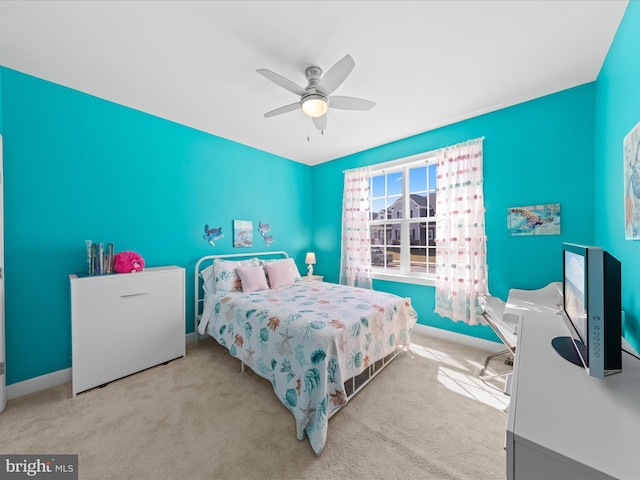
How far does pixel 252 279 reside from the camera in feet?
9.47

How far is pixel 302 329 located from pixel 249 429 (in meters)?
0.73

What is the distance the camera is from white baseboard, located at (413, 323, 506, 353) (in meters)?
2.69

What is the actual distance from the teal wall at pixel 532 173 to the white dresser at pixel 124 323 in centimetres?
313

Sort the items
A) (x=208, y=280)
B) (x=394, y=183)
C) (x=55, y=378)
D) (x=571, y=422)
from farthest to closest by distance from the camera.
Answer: (x=394, y=183) < (x=208, y=280) < (x=55, y=378) < (x=571, y=422)

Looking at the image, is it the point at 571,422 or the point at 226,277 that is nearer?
the point at 571,422

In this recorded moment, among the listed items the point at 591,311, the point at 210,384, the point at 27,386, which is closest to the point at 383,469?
the point at 591,311

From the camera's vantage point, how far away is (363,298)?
2551 mm

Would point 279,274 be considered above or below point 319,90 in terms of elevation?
below

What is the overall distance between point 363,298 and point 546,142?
2365 millimetres

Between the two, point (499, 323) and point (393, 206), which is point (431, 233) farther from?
point (499, 323)

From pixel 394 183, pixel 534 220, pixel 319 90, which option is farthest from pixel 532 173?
pixel 319 90

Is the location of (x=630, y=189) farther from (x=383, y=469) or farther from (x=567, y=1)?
(x=383, y=469)

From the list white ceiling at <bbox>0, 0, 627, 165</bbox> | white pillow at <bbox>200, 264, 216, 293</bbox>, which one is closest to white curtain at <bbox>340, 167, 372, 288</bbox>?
white ceiling at <bbox>0, 0, 627, 165</bbox>

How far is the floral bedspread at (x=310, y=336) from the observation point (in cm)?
159
